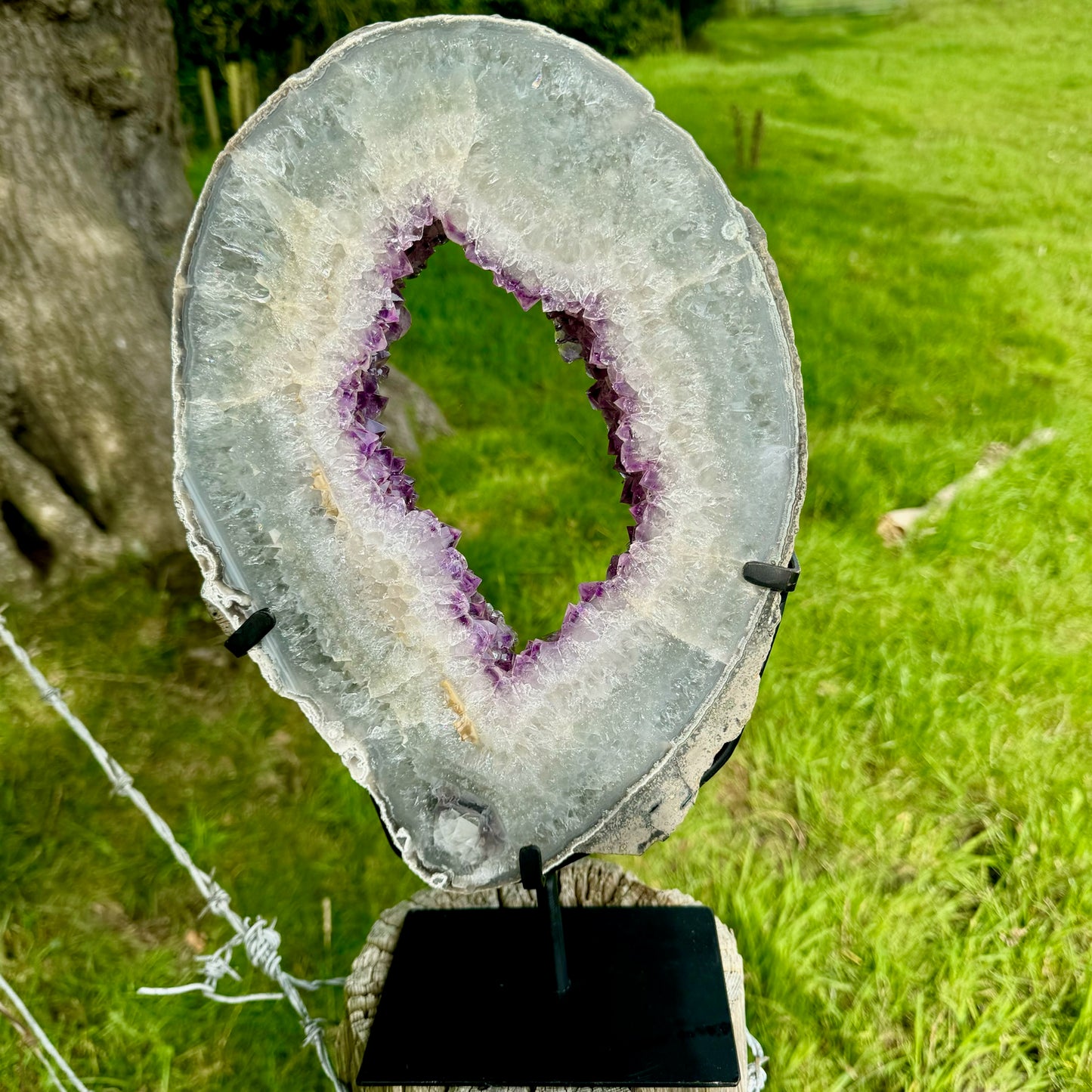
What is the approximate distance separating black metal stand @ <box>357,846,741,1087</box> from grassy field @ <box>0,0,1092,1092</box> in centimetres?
7

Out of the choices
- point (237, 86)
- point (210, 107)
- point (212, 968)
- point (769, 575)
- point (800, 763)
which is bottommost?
point (800, 763)

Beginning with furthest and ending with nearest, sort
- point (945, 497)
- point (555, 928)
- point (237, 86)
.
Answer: point (237, 86), point (945, 497), point (555, 928)

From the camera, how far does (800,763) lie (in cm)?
192

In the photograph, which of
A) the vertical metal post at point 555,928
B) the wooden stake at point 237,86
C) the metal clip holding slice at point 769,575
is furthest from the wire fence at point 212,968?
Result: the wooden stake at point 237,86

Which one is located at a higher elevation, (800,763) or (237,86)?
(237,86)

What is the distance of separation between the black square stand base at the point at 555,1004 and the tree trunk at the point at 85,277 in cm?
140

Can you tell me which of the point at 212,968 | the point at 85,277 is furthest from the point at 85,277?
the point at 212,968

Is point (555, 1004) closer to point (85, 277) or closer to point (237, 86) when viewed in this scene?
point (85, 277)

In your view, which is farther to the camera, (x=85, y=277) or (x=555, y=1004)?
(x=85, y=277)

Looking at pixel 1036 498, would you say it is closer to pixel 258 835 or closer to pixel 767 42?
pixel 258 835

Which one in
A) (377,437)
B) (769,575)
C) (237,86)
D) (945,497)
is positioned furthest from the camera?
(237,86)

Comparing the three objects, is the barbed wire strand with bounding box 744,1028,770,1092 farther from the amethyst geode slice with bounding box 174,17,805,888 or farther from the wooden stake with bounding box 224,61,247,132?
the wooden stake with bounding box 224,61,247,132

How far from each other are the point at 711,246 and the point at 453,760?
0.63 metres

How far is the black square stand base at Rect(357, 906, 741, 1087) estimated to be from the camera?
111cm
